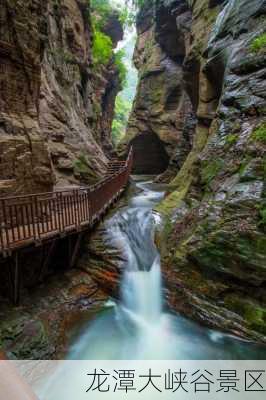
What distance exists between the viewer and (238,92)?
746cm

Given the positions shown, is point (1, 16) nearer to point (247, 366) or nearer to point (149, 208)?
point (149, 208)

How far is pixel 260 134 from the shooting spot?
6059mm

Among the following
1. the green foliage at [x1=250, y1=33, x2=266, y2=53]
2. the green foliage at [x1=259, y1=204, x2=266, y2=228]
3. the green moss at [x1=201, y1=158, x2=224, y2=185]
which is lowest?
the green foliage at [x1=259, y1=204, x2=266, y2=228]

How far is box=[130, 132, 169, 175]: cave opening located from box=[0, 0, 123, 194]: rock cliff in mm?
4546

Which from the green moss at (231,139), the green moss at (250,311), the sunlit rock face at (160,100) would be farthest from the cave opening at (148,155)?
the green moss at (250,311)

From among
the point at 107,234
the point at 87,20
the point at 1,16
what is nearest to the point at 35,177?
the point at 107,234

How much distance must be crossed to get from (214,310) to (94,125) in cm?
1729

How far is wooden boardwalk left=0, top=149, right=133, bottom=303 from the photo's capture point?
17.7ft

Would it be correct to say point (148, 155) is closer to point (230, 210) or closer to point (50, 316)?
point (230, 210)

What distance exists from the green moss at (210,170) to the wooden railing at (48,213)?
361 cm

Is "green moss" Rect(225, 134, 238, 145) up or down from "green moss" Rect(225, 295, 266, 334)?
up

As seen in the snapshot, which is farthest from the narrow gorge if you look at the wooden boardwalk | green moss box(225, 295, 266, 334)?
the wooden boardwalk

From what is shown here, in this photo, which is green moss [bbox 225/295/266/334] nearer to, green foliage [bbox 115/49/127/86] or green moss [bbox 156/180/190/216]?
green moss [bbox 156/180/190/216]

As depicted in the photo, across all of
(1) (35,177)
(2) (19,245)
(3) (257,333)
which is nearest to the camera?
(3) (257,333)
